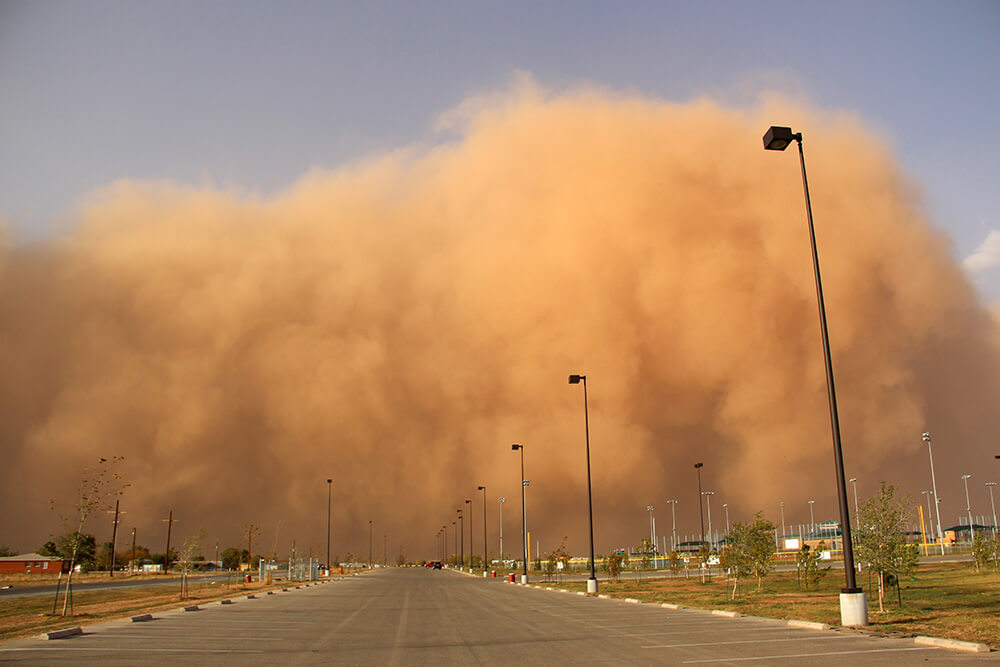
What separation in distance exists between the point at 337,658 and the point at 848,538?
10189 millimetres

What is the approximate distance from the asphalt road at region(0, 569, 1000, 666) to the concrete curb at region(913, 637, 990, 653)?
27 cm

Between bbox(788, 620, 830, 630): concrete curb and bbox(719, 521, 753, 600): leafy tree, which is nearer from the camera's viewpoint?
bbox(788, 620, 830, 630): concrete curb

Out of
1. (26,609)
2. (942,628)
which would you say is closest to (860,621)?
(942,628)

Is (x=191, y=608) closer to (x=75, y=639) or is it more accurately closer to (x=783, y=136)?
(x=75, y=639)

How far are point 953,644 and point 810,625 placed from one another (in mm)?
3974

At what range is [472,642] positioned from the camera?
1353 centimetres

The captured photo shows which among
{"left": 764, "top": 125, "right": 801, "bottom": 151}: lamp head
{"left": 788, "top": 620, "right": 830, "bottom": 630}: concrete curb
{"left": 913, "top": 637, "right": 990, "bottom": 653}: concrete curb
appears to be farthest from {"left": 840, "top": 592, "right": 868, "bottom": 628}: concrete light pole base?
{"left": 764, "top": 125, "right": 801, "bottom": 151}: lamp head

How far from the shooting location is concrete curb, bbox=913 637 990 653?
1067 cm

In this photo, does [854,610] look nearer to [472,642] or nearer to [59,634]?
[472,642]

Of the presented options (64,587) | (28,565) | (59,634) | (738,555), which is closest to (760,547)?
(738,555)

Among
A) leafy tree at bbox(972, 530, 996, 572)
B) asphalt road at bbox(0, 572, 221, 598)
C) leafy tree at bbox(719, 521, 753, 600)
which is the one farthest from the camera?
asphalt road at bbox(0, 572, 221, 598)

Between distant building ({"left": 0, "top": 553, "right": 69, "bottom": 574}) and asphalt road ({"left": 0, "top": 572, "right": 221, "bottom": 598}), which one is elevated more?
asphalt road ({"left": 0, "top": 572, "right": 221, "bottom": 598})

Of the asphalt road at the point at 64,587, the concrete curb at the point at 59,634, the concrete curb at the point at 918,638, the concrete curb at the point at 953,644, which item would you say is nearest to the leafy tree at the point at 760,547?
the concrete curb at the point at 918,638

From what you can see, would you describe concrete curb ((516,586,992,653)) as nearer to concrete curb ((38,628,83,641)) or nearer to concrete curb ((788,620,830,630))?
concrete curb ((788,620,830,630))
